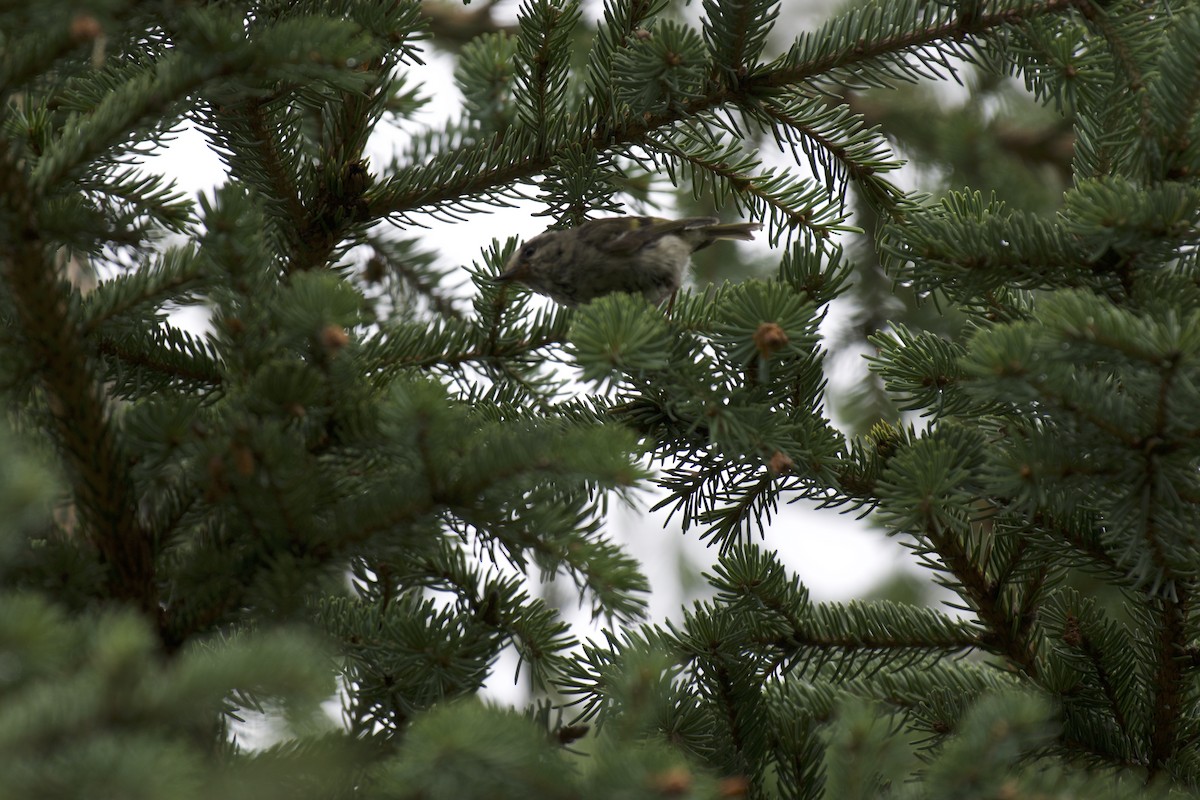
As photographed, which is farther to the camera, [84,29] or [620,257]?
[620,257]

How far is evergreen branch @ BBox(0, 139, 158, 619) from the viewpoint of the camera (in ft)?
5.89

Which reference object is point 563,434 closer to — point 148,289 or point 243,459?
point 243,459

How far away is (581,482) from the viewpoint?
1.89 metres

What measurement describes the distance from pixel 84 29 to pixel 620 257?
2823mm

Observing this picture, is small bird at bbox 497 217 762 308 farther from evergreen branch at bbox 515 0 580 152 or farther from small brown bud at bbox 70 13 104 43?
small brown bud at bbox 70 13 104 43

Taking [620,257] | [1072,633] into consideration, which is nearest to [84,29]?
[1072,633]

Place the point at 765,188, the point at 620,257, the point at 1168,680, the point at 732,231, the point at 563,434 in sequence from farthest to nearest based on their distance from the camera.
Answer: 1. the point at 732,231
2. the point at 620,257
3. the point at 765,188
4. the point at 1168,680
5. the point at 563,434

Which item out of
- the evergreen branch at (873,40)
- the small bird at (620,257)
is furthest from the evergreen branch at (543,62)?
the small bird at (620,257)

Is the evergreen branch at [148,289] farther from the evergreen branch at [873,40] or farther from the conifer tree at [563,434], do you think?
the evergreen branch at [873,40]

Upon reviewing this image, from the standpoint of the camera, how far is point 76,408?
5.97 ft

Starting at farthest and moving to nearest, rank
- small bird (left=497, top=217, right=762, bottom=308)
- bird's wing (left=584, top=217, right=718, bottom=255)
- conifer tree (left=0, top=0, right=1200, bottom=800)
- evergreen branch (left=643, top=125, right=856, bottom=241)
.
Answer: bird's wing (left=584, top=217, right=718, bottom=255) < small bird (left=497, top=217, right=762, bottom=308) < evergreen branch (left=643, top=125, right=856, bottom=241) < conifer tree (left=0, top=0, right=1200, bottom=800)

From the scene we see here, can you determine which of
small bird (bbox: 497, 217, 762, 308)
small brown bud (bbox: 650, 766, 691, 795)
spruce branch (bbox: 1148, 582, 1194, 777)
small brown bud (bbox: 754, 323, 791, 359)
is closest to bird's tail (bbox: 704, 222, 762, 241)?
small bird (bbox: 497, 217, 762, 308)

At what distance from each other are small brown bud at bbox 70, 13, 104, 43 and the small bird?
2.44 m

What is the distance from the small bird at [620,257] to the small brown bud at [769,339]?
79.0 inches
